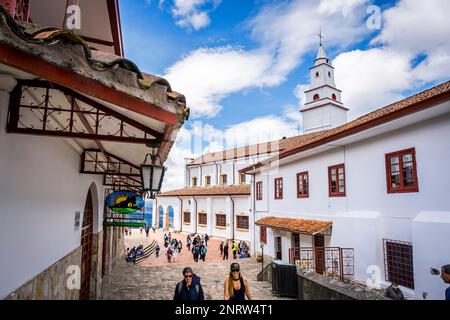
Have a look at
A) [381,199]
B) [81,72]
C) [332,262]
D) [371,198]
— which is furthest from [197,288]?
[332,262]

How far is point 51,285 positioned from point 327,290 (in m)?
7.26

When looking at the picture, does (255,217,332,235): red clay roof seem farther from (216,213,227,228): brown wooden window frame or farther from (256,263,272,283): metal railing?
(216,213,227,228): brown wooden window frame

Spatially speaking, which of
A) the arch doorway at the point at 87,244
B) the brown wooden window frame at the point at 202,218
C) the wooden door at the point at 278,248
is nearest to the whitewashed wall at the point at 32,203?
the arch doorway at the point at 87,244

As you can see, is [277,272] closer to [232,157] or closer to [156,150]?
[156,150]

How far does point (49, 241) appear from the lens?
557 cm

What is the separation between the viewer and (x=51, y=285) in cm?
576

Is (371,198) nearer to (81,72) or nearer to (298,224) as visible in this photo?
(298,224)

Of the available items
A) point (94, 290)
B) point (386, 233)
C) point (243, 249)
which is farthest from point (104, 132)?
point (243, 249)

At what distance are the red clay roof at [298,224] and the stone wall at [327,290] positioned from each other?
7.03 ft

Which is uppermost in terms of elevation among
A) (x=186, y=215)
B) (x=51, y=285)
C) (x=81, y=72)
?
(x=81, y=72)

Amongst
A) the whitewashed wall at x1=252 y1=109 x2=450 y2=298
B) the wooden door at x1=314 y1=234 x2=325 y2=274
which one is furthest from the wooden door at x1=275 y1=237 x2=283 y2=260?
the wooden door at x1=314 y1=234 x2=325 y2=274

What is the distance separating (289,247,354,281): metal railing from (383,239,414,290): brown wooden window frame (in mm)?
1428

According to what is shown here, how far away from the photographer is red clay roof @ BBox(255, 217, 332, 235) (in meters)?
12.5
